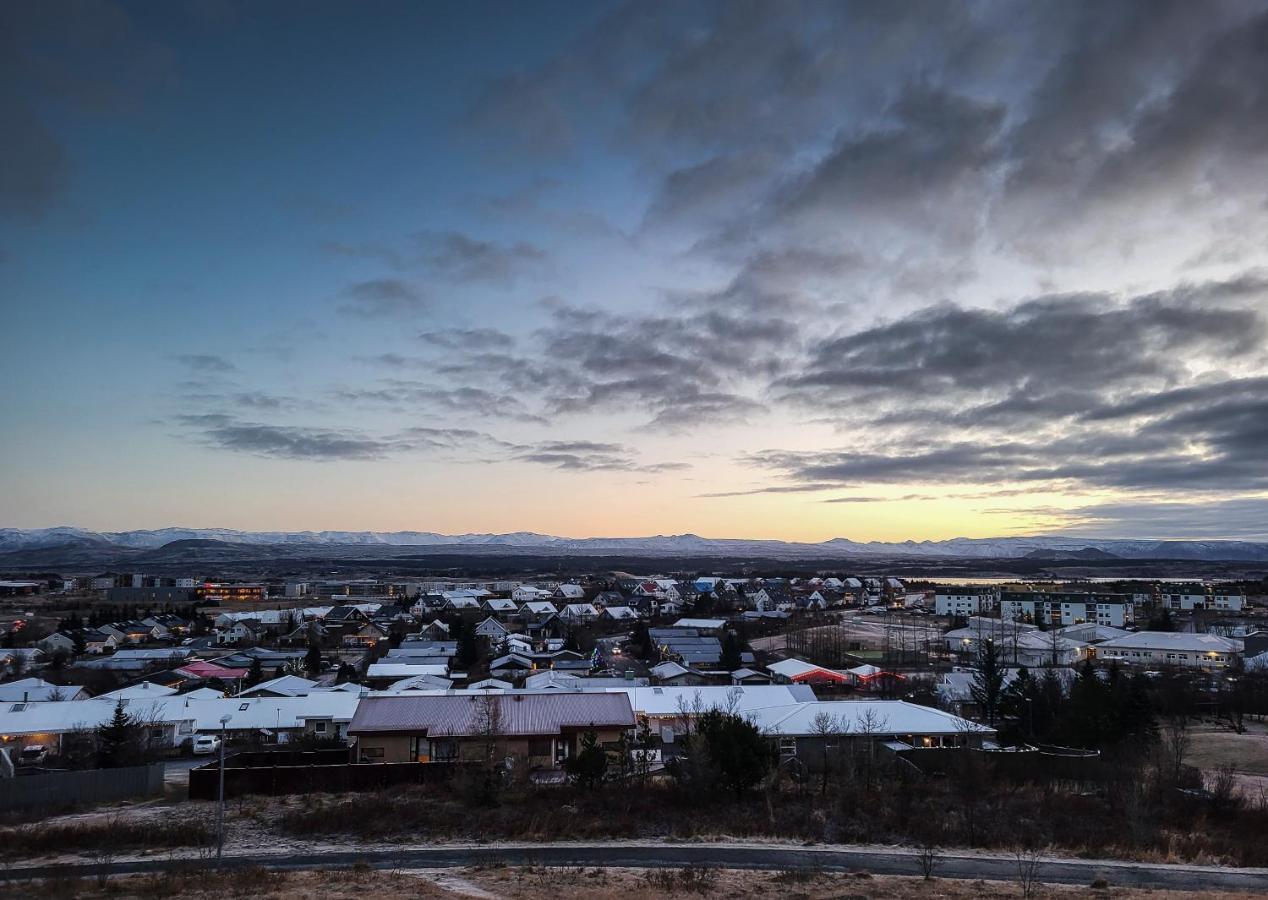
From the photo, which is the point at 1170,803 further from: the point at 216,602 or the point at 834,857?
the point at 216,602

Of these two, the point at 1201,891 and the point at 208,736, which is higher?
the point at 1201,891

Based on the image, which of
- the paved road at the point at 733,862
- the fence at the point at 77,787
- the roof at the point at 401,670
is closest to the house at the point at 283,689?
the roof at the point at 401,670

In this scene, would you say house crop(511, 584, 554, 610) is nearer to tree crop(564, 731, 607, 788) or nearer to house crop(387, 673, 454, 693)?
house crop(387, 673, 454, 693)

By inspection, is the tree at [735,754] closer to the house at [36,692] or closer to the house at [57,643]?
the house at [36,692]

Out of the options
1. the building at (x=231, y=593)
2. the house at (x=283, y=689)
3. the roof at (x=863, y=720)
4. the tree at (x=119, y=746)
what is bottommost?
the building at (x=231, y=593)

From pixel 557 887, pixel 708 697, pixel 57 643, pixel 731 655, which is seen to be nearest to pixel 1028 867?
pixel 557 887

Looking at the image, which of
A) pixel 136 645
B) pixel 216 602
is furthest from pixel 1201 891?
pixel 216 602
